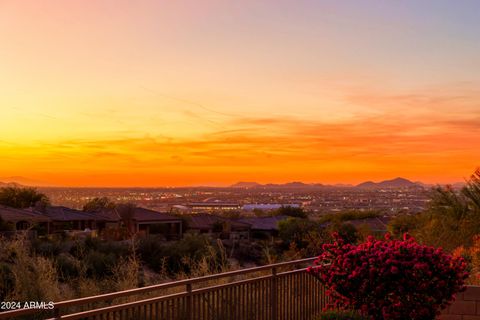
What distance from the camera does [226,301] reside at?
340 inches

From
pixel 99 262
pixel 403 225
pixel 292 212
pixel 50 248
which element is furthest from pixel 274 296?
pixel 292 212

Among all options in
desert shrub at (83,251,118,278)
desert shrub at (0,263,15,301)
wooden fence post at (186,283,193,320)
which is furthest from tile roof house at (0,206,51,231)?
wooden fence post at (186,283,193,320)

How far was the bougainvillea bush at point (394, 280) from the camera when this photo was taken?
878 centimetres

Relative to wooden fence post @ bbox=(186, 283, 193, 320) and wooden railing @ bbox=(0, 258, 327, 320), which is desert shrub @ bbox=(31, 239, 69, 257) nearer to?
wooden railing @ bbox=(0, 258, 327, 320)

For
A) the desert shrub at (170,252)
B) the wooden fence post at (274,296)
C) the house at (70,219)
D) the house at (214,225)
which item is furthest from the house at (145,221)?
the wooden fence post at (274,296)

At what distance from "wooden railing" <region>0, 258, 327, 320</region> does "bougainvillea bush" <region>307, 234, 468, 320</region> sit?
0.97 metres

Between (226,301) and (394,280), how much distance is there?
89.2 inches

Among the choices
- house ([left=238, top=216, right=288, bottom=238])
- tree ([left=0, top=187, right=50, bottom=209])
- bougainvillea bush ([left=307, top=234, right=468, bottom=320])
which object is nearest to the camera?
bougainvillea bush ([left=307, top=234, right=468, bottom=320])

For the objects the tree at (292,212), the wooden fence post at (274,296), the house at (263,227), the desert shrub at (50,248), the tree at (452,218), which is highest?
the tree at (452,218)

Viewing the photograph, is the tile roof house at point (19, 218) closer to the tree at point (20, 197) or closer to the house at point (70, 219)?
the house at point (70, 219)

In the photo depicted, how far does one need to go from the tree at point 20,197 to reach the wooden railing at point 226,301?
239 ft

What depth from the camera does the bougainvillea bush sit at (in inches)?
346

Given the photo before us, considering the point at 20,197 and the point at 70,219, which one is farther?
the point at 20,197

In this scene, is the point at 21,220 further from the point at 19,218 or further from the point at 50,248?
the point at 50,248
